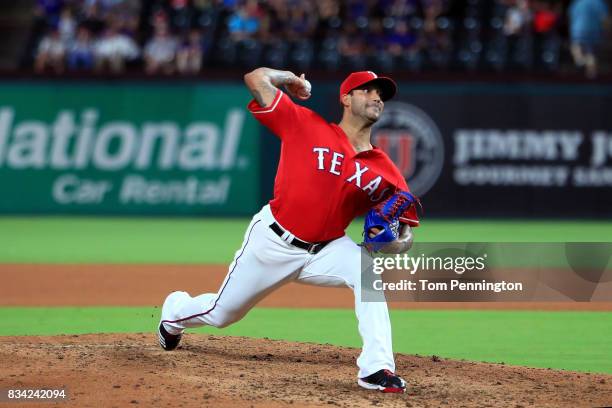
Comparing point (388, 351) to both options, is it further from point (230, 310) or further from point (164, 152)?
point (164, 152)

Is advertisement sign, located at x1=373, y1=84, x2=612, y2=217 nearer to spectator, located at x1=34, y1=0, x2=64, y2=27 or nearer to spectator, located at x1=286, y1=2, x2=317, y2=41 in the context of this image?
spectator, located at x1=286, y1=2, x2=317, y2=41

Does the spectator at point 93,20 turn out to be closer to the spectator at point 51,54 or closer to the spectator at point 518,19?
the spectator at point 51,54

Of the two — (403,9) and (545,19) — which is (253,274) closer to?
(403,9)

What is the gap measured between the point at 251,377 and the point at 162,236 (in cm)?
960

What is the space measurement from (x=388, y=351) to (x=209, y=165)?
11929 millimetres

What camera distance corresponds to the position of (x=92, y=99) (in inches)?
702

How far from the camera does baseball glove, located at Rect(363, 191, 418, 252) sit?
6.29 meters

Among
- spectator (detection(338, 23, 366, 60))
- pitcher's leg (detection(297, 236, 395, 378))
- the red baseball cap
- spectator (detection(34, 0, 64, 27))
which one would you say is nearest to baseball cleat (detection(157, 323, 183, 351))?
pitcher's leg (detection(297, 236, 395, 378))

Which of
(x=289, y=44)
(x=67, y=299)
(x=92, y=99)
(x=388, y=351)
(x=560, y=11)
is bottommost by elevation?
(x=67, y=299)

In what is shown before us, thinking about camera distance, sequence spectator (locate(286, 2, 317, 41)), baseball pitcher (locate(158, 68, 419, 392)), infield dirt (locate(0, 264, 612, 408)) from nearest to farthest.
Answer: infield dirt (locate(0, 264, 612, 408)) → baseball pitcher (locate(158, 68, 419, 392)) → spectator (locate(286, 2, 317, 41))

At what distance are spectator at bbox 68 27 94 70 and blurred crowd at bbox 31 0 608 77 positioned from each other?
0.06ft

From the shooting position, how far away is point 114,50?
18.7 metres

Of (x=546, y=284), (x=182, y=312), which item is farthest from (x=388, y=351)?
(x=546, y=284)

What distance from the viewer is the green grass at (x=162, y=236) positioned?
1358cm
